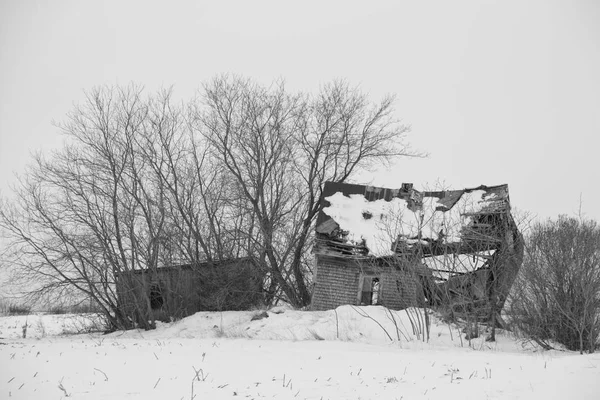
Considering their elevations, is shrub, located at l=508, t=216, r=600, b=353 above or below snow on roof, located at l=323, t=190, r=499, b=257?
below

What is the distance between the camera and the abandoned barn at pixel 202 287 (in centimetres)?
2366

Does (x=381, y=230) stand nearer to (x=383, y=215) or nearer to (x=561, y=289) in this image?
(x=383, y=215)

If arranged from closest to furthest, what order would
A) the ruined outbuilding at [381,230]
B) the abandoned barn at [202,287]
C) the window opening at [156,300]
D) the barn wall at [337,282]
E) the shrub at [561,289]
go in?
the shrub at [561,289] < the ruined outbuilding at [381,230] < the barn wall at [337,282] < the abandoned barn at [202,287] < the window opening at [156,300]

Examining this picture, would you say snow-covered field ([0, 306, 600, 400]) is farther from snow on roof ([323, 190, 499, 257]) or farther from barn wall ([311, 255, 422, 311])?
barn wall ([311, 255, 422, 311])

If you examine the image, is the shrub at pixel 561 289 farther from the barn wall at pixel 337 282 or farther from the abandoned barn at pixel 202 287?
the abandoned barn at pixel 202 287

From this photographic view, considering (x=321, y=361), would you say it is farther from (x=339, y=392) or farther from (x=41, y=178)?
(x=41, y=178)

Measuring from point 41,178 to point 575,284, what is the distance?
19.7 m

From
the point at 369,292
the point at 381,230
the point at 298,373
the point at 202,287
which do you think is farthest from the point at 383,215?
the point at 298,373

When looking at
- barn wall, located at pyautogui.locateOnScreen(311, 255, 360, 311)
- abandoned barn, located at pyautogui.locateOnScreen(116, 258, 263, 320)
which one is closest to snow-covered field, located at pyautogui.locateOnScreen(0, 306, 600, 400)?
barn wall, located at pyautogui.locateOnScreen(311, 255, 360, 311)

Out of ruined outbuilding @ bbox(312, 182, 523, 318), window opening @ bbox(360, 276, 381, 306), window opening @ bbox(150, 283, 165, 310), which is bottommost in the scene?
window opening @ bbox(150, 283, 165, 310)

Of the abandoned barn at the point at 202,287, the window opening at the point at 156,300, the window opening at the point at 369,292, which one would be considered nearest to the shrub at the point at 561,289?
the window opening at the point at 369,292

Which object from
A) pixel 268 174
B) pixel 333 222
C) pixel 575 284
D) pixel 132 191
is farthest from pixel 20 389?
pixel 268 174

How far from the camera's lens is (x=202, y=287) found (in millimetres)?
24234

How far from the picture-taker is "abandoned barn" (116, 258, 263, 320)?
2366 cm
